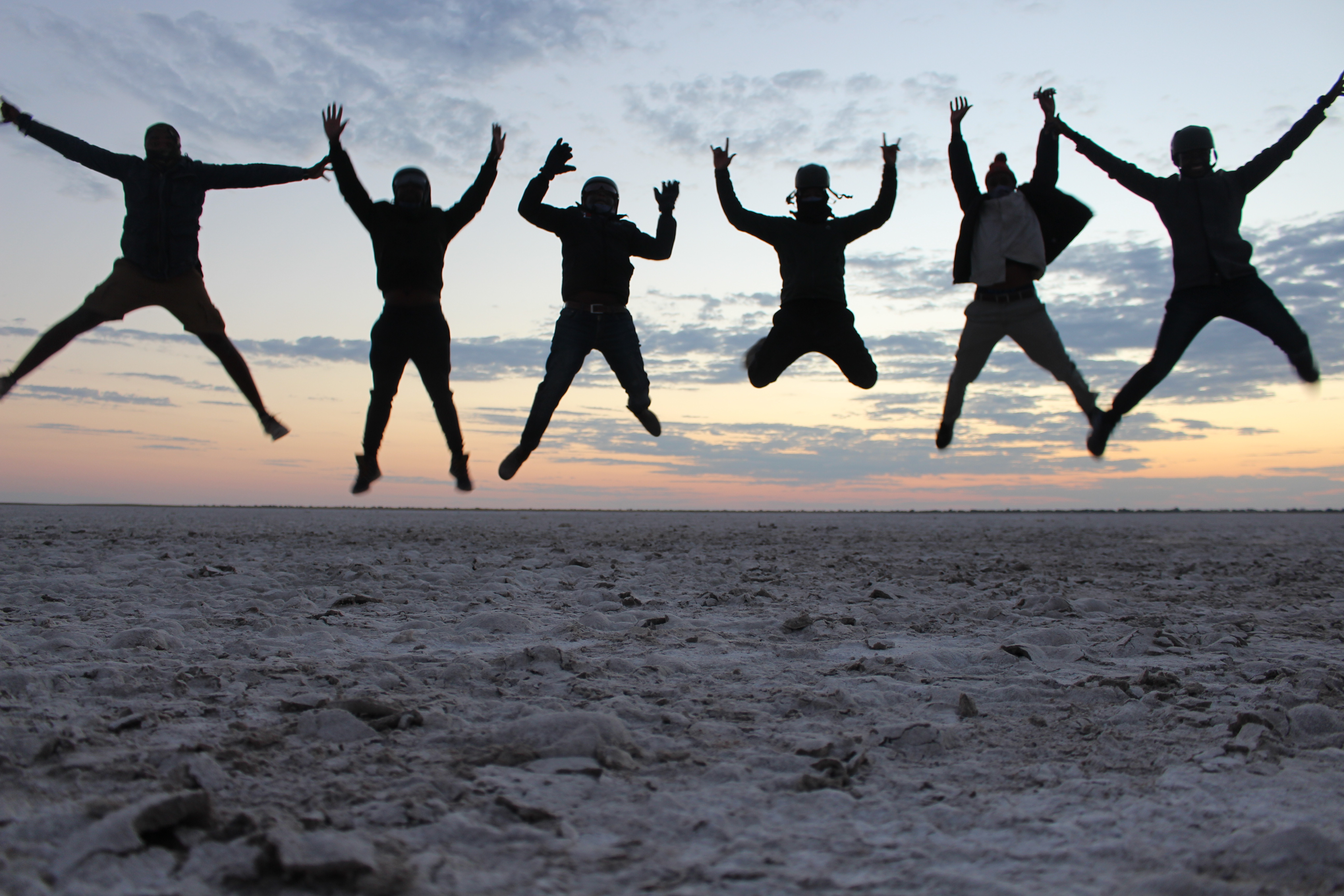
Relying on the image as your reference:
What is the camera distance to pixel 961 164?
532cm

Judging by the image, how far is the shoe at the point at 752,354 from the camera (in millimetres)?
5938

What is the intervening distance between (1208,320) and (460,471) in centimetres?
503

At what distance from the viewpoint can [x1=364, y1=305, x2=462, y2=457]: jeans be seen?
18.1 feet

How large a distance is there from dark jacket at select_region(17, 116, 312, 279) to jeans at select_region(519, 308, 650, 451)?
76.9 inches

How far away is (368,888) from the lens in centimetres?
176

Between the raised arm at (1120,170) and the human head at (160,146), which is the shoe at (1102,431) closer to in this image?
the raised arm at (1120,170)

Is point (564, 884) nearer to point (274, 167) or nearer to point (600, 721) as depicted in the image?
point (600, 721)

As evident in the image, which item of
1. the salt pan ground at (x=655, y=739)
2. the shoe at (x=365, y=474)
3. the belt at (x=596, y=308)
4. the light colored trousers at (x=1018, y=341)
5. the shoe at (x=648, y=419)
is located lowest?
the salt pan ground at (x=655, y=739)

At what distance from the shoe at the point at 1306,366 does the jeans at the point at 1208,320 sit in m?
0.02

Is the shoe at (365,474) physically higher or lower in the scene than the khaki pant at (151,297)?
lower

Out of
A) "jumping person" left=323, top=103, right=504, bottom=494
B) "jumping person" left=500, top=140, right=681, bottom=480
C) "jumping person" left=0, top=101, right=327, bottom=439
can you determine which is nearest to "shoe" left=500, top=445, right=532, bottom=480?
"jumping person" left=500, top=140, right=681, bottom=480

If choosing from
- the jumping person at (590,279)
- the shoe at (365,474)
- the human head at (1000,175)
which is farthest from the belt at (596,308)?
the human head at (1000,175)

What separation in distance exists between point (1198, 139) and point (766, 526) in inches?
394

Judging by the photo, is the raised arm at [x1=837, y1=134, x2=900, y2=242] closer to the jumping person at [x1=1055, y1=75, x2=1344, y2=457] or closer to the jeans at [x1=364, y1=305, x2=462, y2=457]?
the jumping person at [x1=1055, y1=75, x2=1344, y2=457]
